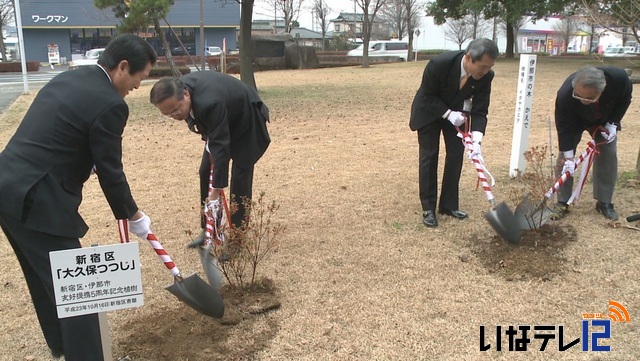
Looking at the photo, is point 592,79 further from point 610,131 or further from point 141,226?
point 141,226

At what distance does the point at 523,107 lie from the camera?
17.2 feet

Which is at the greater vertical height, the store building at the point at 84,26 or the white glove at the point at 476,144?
the store building at the point at 84,26

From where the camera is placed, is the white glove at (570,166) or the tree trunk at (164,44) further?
the tree trunk at (164,44)

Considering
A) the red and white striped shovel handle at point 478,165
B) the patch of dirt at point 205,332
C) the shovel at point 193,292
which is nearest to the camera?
the shovel at point 193,292

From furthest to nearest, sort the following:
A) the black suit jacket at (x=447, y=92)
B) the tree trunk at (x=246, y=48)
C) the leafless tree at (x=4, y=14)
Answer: the leafless tree at (x=4, y=14)
the tree trunk at (x=246, y=48)
the black suit jacket at (x=447, y=92)

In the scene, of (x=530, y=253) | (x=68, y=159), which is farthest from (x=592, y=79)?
(x=68, y=159)

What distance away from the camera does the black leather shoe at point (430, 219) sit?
420 cm

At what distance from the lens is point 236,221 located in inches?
145

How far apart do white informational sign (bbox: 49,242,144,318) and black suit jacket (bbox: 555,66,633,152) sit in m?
3.37

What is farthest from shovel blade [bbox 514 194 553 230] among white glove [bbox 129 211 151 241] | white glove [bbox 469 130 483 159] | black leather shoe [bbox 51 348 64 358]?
black leather shoe [bbox 51 348 64 358]

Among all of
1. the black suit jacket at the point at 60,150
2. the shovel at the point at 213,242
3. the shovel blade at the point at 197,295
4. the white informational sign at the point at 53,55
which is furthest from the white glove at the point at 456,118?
the white informational sign at the point at 53,55

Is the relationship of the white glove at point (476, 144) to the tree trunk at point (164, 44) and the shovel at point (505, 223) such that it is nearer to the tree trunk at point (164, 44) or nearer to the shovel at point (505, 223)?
the shovel at point (505, 223)

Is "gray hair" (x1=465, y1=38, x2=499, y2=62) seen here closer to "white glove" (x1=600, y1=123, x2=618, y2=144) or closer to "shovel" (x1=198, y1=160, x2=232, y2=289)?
"white glove" (x1=600, y1=123, x2=618, y2=144)

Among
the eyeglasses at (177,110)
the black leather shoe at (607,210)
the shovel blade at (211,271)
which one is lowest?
the shovel blade at (211,271)
